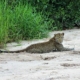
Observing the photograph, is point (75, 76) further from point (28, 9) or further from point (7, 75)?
point (28, 9)

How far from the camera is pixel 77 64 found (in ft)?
22.1

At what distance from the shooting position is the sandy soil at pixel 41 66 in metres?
5.76

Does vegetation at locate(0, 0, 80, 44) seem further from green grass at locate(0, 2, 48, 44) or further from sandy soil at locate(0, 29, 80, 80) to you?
sandy soil at locate(0, 29, 80, 80)

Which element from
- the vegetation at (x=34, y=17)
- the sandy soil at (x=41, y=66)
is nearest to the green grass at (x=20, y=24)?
the vegetation at (x=34, y=17)

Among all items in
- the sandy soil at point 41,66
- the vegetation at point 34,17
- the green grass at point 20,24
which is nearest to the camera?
the sandy soil at point 41,66

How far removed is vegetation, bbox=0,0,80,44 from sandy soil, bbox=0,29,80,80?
193 centimetres

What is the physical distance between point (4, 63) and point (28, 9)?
4.57 m

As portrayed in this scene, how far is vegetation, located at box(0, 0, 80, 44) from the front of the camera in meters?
10.4

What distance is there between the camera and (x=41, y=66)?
659cm

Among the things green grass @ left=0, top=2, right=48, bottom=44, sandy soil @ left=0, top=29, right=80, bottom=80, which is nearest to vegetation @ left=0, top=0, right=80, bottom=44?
green grass @ left=0, top=2, right=48, bottom=44

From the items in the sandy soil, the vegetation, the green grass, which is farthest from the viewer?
the vegetation

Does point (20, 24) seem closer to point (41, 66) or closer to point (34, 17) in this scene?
point (34, 17)

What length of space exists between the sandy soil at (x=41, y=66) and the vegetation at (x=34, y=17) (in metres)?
1.93

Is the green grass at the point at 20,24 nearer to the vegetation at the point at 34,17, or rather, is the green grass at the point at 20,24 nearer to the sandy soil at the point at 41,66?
the vegetation at the point at 34,17
